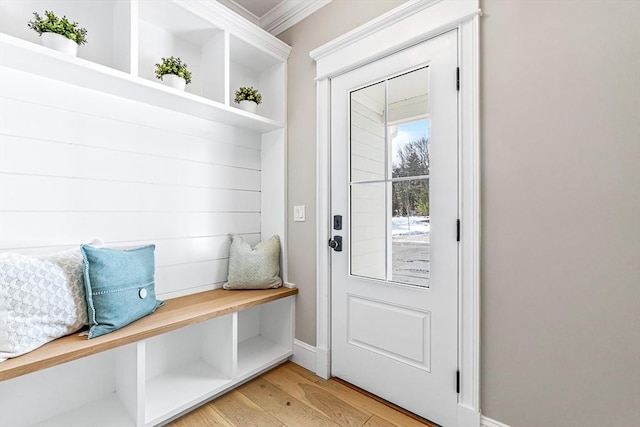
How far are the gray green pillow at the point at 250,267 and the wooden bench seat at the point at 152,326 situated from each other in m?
0.05

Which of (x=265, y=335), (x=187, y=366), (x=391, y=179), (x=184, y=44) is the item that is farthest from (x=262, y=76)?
(x=187, y=366)

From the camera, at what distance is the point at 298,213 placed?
7.00 ft

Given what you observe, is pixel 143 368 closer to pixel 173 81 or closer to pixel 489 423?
pixel 173 81

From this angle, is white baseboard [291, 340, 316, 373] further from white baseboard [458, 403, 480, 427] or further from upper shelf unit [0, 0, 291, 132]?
upper shelf unit [0, 0, 291, 132]

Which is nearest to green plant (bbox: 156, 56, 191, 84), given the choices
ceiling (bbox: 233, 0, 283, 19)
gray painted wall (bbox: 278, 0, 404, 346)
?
gray painted wall (bbox: 278, 0, 404, 346)

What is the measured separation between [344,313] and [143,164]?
5.14 ft

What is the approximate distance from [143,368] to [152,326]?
0.22 meters

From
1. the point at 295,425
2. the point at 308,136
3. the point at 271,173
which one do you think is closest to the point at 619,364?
the point at 295,425

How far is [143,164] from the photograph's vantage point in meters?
1.75

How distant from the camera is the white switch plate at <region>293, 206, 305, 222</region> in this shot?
2.11 metres

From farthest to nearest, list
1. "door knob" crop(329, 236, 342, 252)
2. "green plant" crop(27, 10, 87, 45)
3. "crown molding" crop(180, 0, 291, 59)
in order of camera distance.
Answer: "door knob" crop(329, 236, 342, 252)
"crown molding" crop(180, 0, 291, 59)
"green plant" crop(27, 10, 87, 45)

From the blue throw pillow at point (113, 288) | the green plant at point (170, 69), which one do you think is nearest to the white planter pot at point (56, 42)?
the green plant at point (170, 69)

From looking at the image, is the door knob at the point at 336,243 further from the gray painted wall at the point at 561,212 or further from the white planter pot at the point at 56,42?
the white planter pot at the point at 56,42

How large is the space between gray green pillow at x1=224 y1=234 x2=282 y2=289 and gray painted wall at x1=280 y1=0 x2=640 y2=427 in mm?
1355
